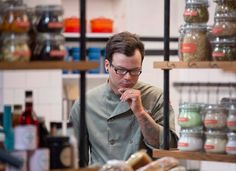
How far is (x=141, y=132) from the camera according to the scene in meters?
3.55

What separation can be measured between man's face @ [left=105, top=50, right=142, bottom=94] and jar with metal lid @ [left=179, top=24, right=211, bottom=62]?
0.56m

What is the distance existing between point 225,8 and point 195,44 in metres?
0.22

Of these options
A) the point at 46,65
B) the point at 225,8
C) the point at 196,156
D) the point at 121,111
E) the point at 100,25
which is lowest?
the point at 196,156

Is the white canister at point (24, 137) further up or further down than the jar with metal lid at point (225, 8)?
further down

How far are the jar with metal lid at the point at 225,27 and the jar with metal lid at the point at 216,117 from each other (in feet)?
1.11

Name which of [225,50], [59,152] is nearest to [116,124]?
[225,50]

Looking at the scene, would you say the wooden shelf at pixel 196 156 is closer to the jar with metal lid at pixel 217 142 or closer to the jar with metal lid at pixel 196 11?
the jar with metal lid at pixel 217 142

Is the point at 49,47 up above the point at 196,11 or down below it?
below

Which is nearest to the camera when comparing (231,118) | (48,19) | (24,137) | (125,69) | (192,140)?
(24,137)

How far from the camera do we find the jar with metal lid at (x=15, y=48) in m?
2.30

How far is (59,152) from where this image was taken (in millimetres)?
2363

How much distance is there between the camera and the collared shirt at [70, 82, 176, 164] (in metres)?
3.59

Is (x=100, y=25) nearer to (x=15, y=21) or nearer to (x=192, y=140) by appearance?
(x=192, y=140)

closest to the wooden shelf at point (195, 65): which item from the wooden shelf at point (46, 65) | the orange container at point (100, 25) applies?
the wooden shelf at point (46, 65)
